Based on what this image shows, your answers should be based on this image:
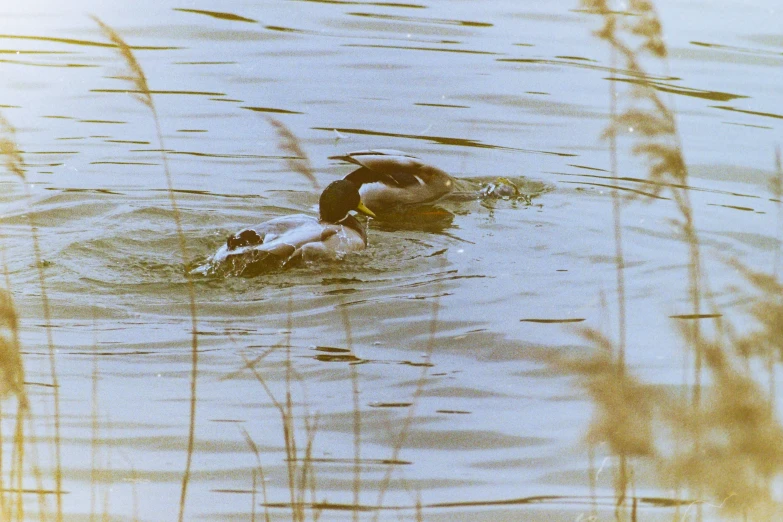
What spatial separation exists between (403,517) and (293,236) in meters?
3.76

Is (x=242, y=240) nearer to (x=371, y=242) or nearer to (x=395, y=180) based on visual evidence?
(x=371, y=242)

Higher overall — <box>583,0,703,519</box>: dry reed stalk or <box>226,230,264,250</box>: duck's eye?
<box>583,0,703,519</box>: dry reed stalk

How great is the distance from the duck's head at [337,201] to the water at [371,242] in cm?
39

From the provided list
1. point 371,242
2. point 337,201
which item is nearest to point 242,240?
point 337,201

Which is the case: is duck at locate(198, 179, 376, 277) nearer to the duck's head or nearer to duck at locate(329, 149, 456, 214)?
the duck's head

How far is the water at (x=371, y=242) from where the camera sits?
16.0 feet

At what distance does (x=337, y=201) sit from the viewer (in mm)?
8758

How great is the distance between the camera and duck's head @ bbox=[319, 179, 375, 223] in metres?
A: 8.72

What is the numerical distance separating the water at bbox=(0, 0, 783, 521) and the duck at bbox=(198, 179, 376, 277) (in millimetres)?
146

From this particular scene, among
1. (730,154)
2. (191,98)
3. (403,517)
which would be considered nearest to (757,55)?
(730,154)

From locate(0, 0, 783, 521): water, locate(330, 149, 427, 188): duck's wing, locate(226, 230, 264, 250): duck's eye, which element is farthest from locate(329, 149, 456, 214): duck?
locate(226, 230, 264, 250): duck's eye

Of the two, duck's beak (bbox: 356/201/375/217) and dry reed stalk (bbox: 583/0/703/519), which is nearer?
dry reed stalk (bbox: 583/0/703/519)

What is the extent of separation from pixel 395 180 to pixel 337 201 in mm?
1376

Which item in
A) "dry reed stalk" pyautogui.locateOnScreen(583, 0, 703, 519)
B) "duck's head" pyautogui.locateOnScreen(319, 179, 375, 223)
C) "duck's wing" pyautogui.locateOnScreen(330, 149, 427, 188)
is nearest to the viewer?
"dry reed stalk" pyautogui.locateOnScreen(583, 0, 703, 519)
